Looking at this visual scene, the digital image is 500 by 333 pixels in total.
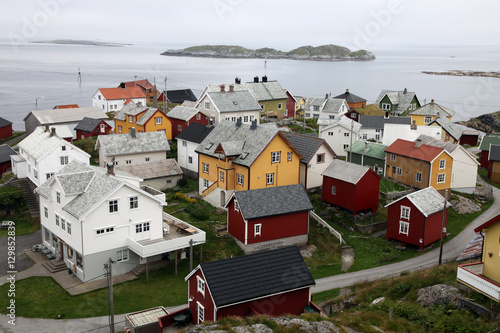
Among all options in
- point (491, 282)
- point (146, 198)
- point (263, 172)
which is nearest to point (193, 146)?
point (263, 172)

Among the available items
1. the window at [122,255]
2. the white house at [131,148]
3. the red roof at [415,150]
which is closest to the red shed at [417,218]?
the red roof at [415,150]

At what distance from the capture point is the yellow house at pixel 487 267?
2161cm

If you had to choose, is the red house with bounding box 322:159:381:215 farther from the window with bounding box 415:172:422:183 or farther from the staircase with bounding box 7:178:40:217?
the staircase with bounding box 7:178:40:217

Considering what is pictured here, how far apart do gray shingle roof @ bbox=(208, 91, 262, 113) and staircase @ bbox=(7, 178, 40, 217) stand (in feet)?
89.2

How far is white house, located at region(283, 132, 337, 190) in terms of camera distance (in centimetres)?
4556

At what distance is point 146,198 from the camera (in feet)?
108

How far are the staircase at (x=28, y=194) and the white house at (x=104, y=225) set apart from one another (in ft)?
29.3

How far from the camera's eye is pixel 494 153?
177 feet

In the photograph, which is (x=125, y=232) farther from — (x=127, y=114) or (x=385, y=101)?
(x=385, y=101)

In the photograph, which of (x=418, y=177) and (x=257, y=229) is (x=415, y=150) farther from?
(x=257, y=229)

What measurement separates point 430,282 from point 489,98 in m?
156

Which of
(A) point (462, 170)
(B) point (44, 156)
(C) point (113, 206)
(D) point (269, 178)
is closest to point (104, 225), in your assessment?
(C) point (113, 206)

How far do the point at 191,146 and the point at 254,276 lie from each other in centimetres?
2952

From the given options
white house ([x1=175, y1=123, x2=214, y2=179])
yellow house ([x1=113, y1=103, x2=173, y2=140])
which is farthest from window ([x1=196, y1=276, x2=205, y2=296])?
yellow house ([x1=113, y1=103, x2=173, y2=140])
